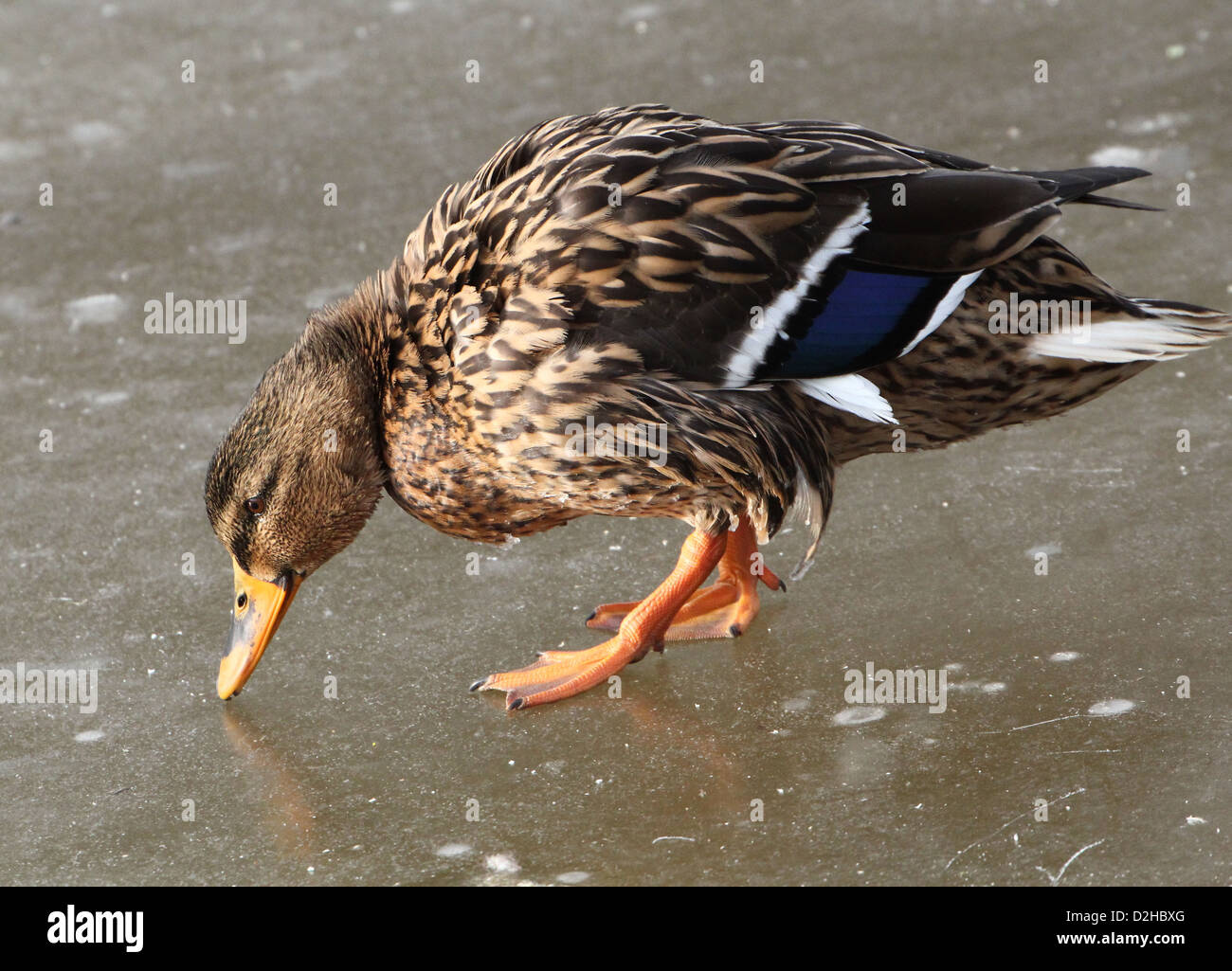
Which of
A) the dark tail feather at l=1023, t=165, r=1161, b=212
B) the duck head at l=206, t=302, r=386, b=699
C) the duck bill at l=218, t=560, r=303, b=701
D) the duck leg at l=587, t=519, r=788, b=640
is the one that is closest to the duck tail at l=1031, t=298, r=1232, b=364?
the dark tail feather at l=1023, t=165, r=1161, b=212

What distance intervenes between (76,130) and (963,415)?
17.8 ft

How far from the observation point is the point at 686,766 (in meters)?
3.84

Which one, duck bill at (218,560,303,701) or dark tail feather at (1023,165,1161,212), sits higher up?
dark tail feather at (1023,165,1161,212)

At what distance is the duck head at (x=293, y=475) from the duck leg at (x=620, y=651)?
23.5 inches

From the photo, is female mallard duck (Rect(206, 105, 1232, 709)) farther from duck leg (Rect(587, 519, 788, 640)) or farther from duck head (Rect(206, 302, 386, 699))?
duck leg (Rect(587, 519, 788, 640))

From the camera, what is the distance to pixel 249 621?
418 centimetres

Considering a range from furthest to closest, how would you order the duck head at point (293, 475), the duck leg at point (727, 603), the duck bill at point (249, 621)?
the duck leg at point (727, 603)
the duck bill at point (249, 621)
the duck head at point (293, 475)

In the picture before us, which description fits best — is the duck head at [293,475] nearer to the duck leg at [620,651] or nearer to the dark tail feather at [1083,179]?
the duck leg at [620,651]

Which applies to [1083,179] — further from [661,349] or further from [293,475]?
[293,475]

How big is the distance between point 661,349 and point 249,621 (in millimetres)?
1356

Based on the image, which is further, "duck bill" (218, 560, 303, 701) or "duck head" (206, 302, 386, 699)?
"duck bill" (218, 560, 303, 701)

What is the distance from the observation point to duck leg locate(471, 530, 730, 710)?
417 centimetres

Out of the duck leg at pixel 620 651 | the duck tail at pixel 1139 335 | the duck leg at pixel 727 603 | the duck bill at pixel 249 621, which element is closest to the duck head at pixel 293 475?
the duck bill at pixel 249 621

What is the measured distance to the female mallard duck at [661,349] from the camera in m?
3.91
